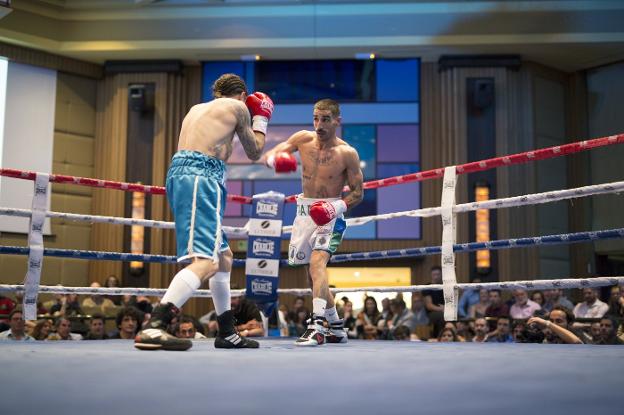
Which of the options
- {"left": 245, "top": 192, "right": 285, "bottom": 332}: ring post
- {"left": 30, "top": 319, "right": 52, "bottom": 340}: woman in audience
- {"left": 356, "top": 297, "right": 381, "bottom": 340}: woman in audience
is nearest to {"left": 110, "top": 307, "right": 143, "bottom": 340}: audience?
{"left": 30, "top": 319, "right": 52, "bottom": 340}: woman in audience

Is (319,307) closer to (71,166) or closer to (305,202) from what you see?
(305,202)

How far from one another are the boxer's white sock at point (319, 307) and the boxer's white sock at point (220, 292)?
0.44 m

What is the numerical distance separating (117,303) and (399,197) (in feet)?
12.4

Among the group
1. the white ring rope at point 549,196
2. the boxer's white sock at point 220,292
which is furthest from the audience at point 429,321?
the boxer's white sock at point 220,292

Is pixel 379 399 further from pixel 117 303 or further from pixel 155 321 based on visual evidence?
pixel 117 303

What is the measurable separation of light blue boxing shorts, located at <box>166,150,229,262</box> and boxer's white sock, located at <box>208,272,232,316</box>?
0.24 metres

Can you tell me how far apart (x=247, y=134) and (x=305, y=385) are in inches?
57.5

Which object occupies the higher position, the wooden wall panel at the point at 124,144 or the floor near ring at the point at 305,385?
the wooden wall panel at the point at 124,144

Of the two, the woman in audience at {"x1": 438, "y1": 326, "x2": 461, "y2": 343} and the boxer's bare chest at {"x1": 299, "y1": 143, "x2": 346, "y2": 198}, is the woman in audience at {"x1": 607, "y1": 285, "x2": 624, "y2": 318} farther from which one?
the boxer's bare chest at {"x1": 299, "y1": 143, "x2": 346, "y2": 198}

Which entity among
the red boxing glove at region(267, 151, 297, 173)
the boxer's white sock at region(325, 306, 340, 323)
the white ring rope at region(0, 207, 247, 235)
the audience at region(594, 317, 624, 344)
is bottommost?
the audience at region(594, 317, 624, 344)

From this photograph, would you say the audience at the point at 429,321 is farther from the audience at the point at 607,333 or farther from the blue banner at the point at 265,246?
the blue banner at the point at 265,246

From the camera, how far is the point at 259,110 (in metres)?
2.81

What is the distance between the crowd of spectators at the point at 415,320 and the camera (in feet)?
13.7

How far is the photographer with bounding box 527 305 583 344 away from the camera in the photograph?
3.37 metres
